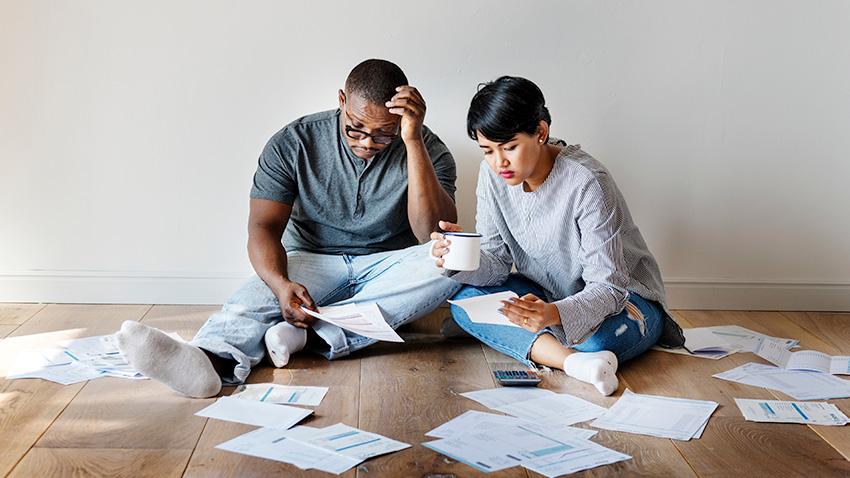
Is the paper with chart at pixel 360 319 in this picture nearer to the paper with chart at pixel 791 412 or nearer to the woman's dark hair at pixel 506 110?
the woman's dark hair at pixel 506 110

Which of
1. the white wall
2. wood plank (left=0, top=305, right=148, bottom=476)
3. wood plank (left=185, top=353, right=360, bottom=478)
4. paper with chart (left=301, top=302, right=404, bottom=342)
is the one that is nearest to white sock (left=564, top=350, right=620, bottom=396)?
paper with chart (left=301, top=302, right=404, bottom=342)

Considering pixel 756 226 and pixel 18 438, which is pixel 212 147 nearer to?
pixel 18 438

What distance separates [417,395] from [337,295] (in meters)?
0.63

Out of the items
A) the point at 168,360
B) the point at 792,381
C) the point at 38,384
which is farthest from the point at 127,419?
the point at 792,381

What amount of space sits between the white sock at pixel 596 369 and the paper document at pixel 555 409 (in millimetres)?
87

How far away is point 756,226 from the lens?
3.47 meters

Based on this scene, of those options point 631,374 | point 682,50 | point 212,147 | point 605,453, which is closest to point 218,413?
point 605,453

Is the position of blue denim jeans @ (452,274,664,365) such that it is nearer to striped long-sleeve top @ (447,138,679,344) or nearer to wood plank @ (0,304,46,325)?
striped long-sleeve top @ (447,138,679,344)

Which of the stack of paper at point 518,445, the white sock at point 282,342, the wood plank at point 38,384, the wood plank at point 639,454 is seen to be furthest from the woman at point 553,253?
the wood plank at point 38,384

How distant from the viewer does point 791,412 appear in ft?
7.48

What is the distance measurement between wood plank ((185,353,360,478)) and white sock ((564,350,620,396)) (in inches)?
22.5

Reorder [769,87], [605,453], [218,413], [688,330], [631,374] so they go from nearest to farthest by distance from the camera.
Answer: [605,453], [218,413], [631,374], [688,330], [769,87]

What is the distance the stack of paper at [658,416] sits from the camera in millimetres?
2113

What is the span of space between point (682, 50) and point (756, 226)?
71 centimetres
